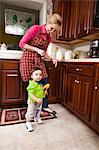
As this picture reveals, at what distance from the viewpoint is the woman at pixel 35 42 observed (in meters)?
1.48

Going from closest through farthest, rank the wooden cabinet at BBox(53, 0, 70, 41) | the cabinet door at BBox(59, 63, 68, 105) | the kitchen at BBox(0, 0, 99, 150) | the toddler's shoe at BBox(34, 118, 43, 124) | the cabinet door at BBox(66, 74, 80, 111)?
the kitchen at BBox(0, 0, 99, 150) < the toddler's shoe at BBox(34, 118, 43, 124) < the cabinet door at BBox(66, 74, 80, 111) < the cabinet door at BBox(59, 63, 68, 105) < the wooden cabinet at BBox(53, 0, 70, 41)

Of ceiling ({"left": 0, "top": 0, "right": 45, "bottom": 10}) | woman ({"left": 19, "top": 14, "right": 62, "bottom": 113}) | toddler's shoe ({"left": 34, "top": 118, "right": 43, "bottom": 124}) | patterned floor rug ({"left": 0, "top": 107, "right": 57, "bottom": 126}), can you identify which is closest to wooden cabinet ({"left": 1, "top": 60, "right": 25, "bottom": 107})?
patterned floor rug ({"left": 0, "top": 107, "right": 57, "bottom": 126})

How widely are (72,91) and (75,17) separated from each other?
4.15 ft

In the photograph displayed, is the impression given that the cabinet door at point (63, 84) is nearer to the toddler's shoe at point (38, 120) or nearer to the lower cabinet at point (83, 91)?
the lower cabinet at point (83, 91)

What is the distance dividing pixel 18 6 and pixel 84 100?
2.05 m

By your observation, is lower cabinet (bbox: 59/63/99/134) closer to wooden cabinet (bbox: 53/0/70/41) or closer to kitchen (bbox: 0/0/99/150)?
kitchen (bbox: 0/0/99/150)

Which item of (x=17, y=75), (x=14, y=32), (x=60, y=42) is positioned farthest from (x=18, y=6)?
(x=17, y=75)

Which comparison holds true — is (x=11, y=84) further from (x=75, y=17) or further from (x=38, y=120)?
(x=75, y=17)

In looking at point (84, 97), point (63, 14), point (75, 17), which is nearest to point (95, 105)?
point (84, 97)

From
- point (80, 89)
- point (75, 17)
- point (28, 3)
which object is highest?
point (28, 3)

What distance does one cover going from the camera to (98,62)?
4.42ft

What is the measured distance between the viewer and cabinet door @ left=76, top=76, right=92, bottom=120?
4.86ft

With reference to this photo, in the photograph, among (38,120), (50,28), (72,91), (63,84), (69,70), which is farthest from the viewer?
(63,84)

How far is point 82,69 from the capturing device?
64.1 inches
